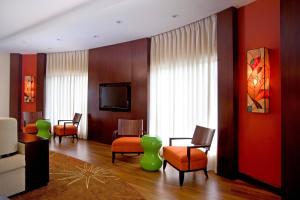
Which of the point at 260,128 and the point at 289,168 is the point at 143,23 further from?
the point at 289,168

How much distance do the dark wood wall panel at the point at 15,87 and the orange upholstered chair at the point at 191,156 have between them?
6.49m

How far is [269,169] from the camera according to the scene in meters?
3.29

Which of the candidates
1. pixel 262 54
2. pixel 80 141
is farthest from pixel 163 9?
pixel 80 141

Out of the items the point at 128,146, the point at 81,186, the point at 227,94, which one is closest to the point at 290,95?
the point at 227,94

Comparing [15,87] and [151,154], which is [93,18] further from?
[15,87]

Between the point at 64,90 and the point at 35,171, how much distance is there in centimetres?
489

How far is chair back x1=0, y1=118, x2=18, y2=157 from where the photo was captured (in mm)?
2807

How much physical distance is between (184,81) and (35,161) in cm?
316

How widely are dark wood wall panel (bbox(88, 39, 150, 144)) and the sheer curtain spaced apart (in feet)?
0.86

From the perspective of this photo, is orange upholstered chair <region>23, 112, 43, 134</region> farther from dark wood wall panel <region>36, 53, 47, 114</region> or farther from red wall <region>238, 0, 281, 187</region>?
red wall <region>238, 0, 281, 187</region>

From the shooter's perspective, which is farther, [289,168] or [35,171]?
[35,171]

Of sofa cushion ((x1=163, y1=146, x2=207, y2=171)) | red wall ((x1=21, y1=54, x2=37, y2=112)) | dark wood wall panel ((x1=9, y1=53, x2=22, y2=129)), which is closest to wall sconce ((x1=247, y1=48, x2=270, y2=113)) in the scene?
sofa cushion ((x1=163, y1=146, x2=207, y2=171))

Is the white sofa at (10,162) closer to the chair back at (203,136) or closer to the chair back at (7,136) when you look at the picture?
the chair back at (7,136)

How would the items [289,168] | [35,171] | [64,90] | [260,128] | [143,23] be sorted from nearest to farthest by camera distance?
1. [289,168]
2. [35,171]
3. [260,128]
4. [143,23]
5. [64,90]
